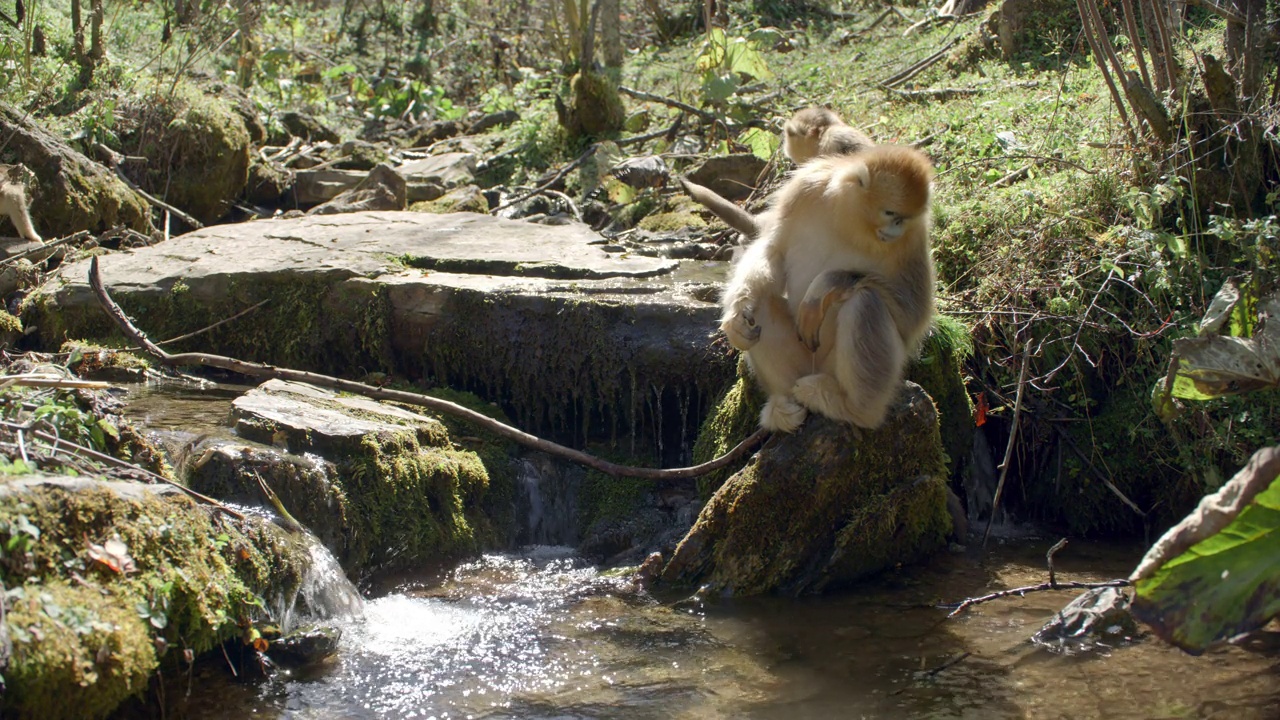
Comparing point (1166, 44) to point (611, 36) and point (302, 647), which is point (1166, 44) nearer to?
point (302, 647)

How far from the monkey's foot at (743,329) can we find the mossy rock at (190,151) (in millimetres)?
6771

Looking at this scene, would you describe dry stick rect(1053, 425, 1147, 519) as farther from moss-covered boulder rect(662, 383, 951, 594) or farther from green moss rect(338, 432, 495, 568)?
green moss rect(338, 432, 495, 568)

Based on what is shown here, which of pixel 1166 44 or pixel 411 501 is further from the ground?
pixel 1166 44

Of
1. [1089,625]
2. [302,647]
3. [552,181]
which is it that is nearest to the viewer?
[302,647]

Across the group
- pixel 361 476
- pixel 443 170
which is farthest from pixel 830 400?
pixel 443 170

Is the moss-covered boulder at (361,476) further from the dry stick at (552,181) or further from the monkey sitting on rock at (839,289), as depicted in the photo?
the dry stick at (552,181)

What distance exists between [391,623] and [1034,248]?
450 centimetres

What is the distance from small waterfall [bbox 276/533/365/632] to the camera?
4914mm

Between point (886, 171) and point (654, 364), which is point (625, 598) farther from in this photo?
point (886, 171)

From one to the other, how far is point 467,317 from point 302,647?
2.83m

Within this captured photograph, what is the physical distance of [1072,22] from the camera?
12.1 meters

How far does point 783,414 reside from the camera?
5.62 meters

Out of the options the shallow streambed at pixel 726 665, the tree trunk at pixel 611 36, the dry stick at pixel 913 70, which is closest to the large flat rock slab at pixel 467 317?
the shallow streambed at pixel 726 665

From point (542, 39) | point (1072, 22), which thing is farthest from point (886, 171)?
point (542, 39)
